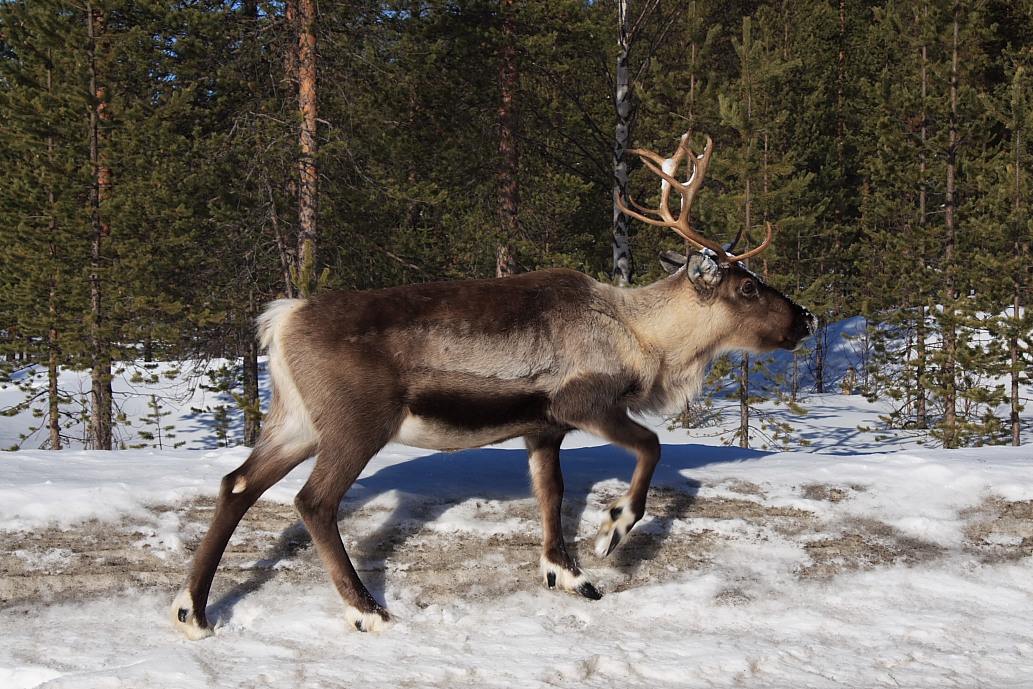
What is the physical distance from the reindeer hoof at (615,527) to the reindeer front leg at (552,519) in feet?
0.61

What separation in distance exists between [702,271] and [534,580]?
1.93 m

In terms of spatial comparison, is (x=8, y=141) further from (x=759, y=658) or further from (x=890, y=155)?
(x=890, y=155)

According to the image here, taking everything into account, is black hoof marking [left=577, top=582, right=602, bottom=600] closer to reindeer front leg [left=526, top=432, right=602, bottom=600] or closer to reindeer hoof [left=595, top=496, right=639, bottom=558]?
reindeer front leg [left=526, top=432, right=602, bottom=600]

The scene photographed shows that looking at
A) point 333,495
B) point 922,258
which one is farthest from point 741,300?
point 922,258

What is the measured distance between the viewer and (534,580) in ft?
14.0

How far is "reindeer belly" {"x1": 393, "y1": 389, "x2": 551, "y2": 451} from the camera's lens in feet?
13.6

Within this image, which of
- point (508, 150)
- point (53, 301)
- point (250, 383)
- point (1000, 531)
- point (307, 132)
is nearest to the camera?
point (1000, 531)

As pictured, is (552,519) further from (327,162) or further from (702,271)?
(327,162)

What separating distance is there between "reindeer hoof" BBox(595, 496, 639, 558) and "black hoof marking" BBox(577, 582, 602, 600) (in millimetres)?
254

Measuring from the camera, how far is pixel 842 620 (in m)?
3.96

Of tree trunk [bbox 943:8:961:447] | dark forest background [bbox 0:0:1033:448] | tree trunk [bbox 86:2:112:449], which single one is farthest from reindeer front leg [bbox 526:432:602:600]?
tree trunk [bbox 943:8:961:447]

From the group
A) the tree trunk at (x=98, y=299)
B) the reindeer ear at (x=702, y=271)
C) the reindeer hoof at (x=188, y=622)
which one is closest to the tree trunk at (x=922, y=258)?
the reindeer ear at (x=702, y=271)

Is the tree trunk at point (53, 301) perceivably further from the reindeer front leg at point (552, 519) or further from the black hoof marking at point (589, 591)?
the black hoof marking at point (589, 591)

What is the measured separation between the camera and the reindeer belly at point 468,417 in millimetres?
4133
